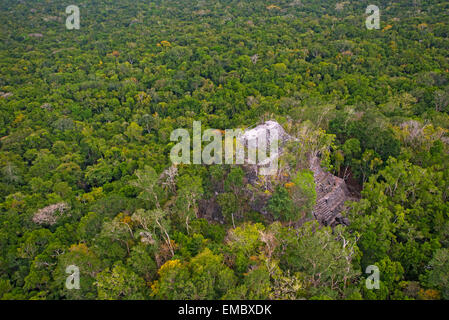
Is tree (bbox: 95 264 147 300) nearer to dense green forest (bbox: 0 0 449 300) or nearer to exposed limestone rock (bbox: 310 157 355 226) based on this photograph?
dense green forest (bbox: 0 0 449 300)

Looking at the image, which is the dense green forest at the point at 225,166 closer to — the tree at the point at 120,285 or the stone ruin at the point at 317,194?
the tree at the point at 120,285

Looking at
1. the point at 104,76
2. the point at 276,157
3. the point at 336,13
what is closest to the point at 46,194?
the point at 276,157

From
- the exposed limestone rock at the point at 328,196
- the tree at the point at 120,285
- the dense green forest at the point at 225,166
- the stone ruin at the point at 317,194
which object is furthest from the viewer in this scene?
the exposed limestone rock at the point at 328,196

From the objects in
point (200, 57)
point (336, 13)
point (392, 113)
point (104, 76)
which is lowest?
point (392, 113)

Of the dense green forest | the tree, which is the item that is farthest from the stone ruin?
the tree

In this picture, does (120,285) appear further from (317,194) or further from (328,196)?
(328,196)

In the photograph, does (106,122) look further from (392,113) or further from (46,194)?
(392,113)

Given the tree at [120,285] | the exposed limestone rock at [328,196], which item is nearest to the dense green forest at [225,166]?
the tree at [120,285]

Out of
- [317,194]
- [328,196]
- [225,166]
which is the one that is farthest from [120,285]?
[328,196]
